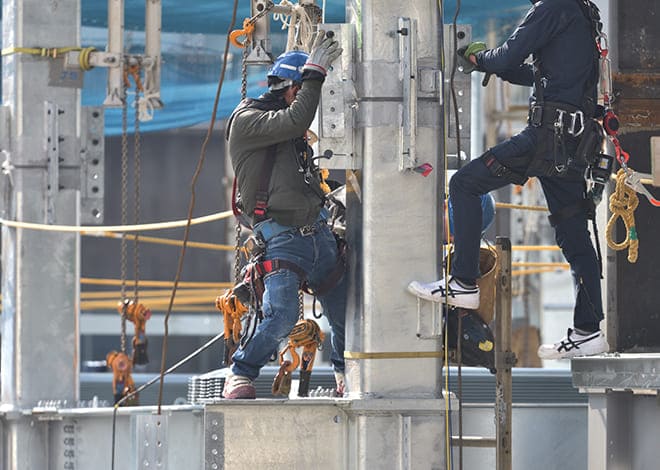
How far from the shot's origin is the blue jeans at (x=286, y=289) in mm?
7922

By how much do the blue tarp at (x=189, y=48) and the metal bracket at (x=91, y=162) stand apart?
294 centimetres

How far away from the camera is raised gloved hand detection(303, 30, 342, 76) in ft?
25.3

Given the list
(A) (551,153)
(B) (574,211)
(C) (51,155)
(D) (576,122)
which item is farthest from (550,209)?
(C) (51,155)

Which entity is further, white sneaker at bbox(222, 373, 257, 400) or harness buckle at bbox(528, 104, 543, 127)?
harness buckle at bbox(528, 104, 543, 127)

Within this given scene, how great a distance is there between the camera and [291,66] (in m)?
8.20

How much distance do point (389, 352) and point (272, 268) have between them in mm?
818

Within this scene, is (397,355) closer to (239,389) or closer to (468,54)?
(239,389)

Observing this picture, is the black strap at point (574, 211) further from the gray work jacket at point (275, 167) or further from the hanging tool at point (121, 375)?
the hanging tool at point (121, 375)

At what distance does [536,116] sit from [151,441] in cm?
418

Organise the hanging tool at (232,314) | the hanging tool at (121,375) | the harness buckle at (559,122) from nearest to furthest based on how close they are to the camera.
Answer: the harness buckle at (559,122) < the hanging tool at (232,314) < the hanging tool at (121,375)

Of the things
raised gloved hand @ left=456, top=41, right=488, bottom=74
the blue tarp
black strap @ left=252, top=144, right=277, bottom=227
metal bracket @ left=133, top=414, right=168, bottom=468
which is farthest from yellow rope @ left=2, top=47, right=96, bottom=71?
raised gloved hand @ left=456, top=41, right=488, bottom=74

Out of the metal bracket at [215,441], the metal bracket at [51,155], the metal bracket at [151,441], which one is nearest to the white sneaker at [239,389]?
the metal bracket at [215,441]

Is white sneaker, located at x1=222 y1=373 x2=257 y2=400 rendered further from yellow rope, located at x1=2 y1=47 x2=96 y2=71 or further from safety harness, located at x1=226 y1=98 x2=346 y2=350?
yellow rope, located at x1=2 y1=47 x2=96 y2=71

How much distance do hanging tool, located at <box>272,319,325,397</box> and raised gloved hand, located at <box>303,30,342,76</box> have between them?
1.78 m
